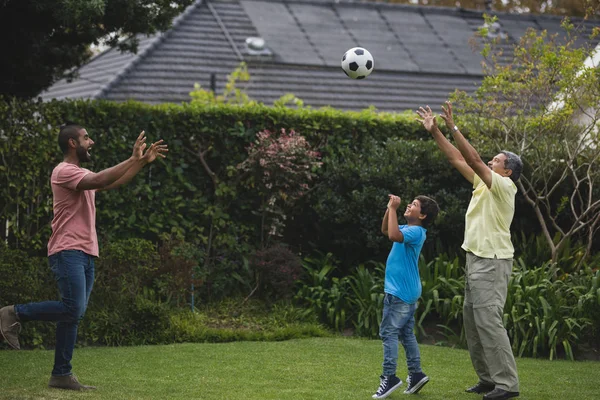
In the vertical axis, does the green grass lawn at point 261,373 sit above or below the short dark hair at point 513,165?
below

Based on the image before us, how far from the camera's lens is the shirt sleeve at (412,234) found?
6875mm

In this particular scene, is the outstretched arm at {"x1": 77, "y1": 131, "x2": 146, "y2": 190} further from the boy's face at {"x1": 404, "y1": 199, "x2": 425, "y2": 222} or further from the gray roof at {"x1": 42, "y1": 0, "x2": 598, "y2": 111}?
the gray roof at {"x1": 42, "y1": 0, "x2": 598, "y2": 111}

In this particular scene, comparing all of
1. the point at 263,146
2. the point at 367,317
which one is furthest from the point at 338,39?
the point at 367,317

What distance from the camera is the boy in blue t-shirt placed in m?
6.63

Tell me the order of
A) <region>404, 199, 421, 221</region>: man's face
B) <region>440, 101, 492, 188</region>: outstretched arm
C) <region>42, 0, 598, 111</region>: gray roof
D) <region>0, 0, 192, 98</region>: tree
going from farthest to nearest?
<region>42, 0, 598, 111</region>: gray roof
<region>0, 0, 192, 98</region>: tree
<region>404, 199, 421, 221</region>: man's face
<region>440, 101, 492, 188</region>: outstretched arm

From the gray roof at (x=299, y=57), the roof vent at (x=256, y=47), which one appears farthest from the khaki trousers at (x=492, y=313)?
the roof vent at (x=256, y=47)

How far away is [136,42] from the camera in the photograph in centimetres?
1112

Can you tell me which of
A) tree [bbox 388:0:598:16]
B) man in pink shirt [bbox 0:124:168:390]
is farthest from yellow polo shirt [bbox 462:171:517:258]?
tree [bbox 388:0:598:16]

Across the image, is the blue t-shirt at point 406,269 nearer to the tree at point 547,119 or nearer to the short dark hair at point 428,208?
the short dark hair at point 428,208

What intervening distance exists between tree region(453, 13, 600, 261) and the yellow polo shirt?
3759 mm

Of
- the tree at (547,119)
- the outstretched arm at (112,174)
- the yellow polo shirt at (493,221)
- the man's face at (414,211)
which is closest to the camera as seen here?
the outstretched arm at (112,174)

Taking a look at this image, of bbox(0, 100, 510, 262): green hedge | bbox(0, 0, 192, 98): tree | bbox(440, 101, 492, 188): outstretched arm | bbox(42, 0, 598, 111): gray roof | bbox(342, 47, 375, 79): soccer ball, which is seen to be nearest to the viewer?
bbox(440, 101, 492, 188): outstretched arm

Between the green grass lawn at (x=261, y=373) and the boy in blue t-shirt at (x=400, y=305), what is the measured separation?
171 mm

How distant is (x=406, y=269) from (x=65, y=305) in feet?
8.86
